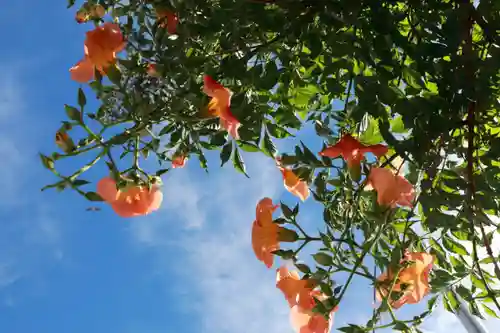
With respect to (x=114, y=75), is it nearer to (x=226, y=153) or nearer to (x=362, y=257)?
(x=226, y=153)

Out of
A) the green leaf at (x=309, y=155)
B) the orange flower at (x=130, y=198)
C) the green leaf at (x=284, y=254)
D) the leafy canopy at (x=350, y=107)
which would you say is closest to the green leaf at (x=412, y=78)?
the leafy canopy at (x=350, y=107)

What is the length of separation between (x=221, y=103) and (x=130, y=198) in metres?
0.18

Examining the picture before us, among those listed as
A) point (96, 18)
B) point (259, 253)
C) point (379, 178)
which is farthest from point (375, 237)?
point (96, 18)

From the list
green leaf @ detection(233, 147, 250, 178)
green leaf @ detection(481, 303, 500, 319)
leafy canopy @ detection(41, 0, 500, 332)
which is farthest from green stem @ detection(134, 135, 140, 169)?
green leaf @ detection(481, 303, 500, 319)

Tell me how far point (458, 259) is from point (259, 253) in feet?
1.05

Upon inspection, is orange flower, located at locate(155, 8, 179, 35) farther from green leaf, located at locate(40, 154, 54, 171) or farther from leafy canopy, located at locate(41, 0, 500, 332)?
green leaf, located at locate(40, 154, 54, 171)

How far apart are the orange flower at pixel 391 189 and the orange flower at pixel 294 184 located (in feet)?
0.72

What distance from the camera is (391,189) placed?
2.27 ft

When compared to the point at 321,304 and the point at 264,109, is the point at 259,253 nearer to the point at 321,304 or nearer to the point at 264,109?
the point at 321,304

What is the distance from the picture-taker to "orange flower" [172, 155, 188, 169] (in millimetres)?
957

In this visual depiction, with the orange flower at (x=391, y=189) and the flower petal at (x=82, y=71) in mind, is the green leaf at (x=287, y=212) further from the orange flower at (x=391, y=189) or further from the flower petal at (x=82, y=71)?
the flower petal at (x=82, y=71)

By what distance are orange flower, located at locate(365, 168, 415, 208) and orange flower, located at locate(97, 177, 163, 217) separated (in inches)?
12.1

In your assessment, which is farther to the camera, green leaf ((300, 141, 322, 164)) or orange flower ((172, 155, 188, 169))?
orange flower ((172, 155, 188, 169))

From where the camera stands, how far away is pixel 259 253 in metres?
0.83
